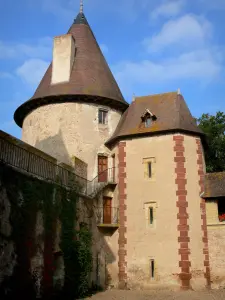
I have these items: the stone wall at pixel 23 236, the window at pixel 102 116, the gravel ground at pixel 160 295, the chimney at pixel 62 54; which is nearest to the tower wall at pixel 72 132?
the window at pixel 102 116

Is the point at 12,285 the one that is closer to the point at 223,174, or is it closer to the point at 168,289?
the point at 168,289

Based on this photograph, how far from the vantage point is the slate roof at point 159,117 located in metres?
21.2

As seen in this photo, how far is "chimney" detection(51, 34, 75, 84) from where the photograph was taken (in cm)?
2455

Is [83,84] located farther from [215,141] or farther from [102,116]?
[215,141]

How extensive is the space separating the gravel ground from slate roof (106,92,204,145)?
828cm

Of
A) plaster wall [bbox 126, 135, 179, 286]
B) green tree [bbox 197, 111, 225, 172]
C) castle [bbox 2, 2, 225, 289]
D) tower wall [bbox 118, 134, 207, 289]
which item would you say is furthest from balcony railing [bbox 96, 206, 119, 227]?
green tree [bbox 197, 111, 225, 172]

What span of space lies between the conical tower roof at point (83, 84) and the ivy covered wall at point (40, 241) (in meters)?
6.69

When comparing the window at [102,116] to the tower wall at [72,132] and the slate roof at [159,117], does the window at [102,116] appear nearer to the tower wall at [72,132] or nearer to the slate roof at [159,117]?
the tower wall at [72,132]

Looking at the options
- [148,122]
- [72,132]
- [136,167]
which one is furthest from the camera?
[72,132]

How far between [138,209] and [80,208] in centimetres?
340

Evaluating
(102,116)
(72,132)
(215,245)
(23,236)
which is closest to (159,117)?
(102,116)

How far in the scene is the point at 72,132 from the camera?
74.0 feet

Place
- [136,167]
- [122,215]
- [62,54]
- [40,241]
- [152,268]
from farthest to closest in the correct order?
[62,54], [136,167], [122,215], [152,268], [40,241]

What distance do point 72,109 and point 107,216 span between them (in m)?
6.64
